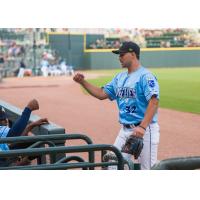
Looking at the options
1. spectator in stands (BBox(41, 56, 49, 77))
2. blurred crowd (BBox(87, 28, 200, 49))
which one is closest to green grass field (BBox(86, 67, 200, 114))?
blurred crowd (BBox(87, 28, 200, 49))

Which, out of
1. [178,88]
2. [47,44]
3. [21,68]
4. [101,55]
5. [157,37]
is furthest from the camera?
[47,44]

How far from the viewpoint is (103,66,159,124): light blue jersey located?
9.60 feet

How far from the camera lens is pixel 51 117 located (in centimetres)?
907

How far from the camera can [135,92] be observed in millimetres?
3014

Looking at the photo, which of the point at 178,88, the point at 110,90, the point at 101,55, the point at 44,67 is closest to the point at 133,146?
the point at 110,90

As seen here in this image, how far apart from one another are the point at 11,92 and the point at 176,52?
5.78 metres

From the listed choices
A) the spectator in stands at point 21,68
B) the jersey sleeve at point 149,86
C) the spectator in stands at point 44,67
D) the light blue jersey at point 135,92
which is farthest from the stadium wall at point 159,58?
the jersey sleeve at point 149,86

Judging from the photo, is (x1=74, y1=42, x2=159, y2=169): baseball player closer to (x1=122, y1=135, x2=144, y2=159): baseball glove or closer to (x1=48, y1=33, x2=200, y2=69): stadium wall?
(x1=122, y1=135, x2=144, y2=159): baseball glove

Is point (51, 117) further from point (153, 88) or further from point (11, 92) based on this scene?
point (153, 88)

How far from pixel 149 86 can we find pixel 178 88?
11.7 metres

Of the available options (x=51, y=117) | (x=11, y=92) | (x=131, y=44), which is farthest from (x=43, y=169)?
(x=11, y=92)

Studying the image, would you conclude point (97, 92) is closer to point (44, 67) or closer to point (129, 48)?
point (129, 48)

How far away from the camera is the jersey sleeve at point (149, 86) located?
2.88m

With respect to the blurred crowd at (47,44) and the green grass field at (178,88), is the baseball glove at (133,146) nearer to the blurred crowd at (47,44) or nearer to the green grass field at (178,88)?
the green grass field at (178,88)
